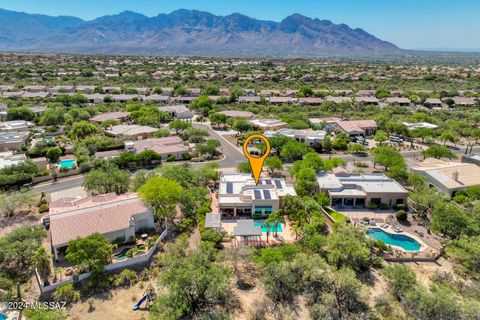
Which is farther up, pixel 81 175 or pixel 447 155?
pixel 447 155

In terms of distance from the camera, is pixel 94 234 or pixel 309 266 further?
pixel 94 234

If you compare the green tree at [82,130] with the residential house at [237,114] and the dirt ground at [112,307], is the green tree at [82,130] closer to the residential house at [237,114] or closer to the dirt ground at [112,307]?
the residential house at [237,114]

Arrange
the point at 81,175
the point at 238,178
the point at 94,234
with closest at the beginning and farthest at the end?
1. the point at 94,234
2. the point at 238,178
3. the point at 81,175

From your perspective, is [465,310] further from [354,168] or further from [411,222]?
[354,168]

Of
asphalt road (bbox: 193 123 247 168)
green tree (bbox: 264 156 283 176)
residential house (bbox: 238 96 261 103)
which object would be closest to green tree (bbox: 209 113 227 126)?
asphalt road (bbox: 193 123 247 168)

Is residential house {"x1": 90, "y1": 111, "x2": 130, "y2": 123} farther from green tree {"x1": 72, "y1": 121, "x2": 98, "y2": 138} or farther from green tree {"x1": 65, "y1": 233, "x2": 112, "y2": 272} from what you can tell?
green tree {"x1": 65, "y1": 233, "x2": 112, "y2": 272}

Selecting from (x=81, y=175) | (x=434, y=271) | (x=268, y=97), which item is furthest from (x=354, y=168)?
(x=268, y=97)

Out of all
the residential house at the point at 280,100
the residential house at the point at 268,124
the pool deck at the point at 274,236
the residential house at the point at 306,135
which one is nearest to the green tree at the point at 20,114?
the residential house at the point at 268,124

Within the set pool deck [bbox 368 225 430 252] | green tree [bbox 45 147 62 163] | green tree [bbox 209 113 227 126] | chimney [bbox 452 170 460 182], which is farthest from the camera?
green tree [bbox 209 113 227 126]
